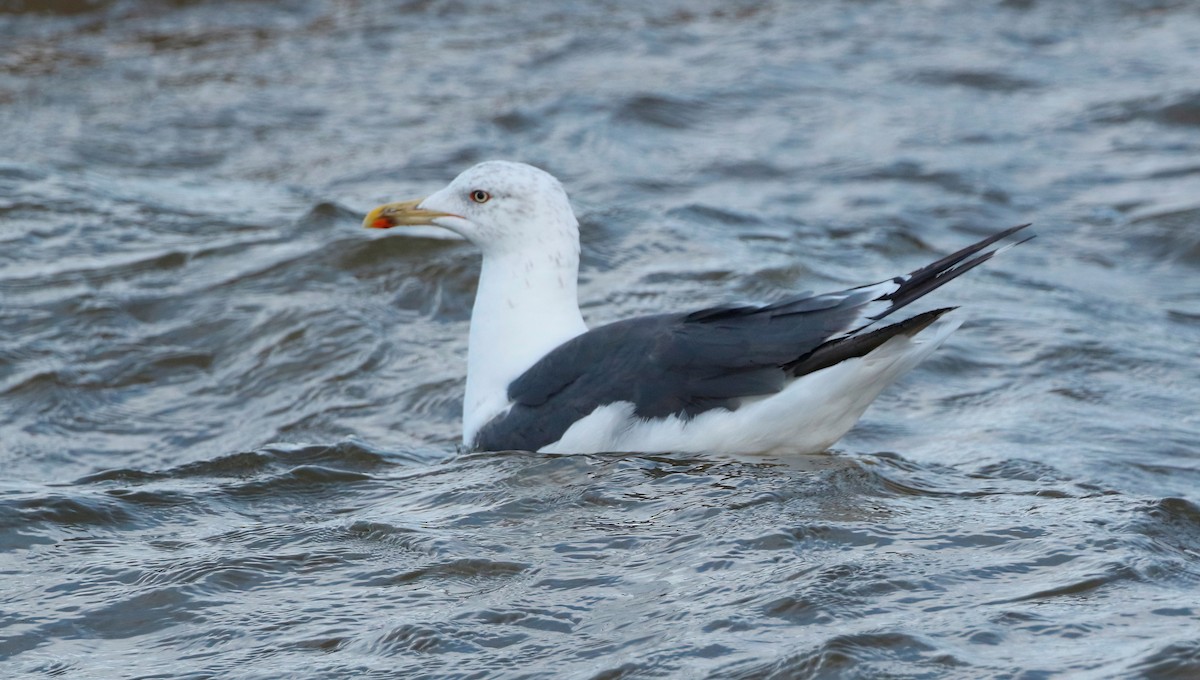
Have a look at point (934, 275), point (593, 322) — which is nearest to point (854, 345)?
point (934, 275)

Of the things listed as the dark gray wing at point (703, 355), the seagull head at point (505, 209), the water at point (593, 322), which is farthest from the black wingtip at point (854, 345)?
the seagull head at point (505, 209)

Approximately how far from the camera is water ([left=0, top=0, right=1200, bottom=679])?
4082mm

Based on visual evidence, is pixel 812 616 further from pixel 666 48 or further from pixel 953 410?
pixel 666 48

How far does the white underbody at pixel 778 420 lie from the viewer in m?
5.18

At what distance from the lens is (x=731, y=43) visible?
13242 mm

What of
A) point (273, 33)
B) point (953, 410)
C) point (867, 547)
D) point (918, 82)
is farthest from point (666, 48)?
point (867, 547)

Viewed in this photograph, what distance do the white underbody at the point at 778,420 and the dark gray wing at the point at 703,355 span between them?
34 mm

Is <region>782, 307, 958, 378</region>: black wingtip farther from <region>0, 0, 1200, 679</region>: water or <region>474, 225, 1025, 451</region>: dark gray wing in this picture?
<region>0, 0, 1200, 679</region>: water

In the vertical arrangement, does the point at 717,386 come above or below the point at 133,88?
below

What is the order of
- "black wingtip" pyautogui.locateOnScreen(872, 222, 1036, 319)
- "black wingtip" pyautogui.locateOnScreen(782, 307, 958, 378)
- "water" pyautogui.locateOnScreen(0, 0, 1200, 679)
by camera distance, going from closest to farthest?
"water" pyautogui.locateOnScreen(0, 0, 1200, 679) < "black wingtip" pyautogui.locateOnScreen(872, 222, 1036, 319) < "black wingtip" pyautogui.locateOnScreen(782, 307, 958, 378)

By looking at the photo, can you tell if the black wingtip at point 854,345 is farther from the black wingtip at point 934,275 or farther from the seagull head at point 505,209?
the seagull head at point 505,209

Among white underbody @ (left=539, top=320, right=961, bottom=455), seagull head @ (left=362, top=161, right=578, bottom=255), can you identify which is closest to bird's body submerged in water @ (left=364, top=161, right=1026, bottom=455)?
white underbody @ (left=539, top=320, right=961, bottom=455)

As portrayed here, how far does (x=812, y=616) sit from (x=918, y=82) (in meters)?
8.74

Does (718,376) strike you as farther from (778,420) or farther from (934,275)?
(934,275)
